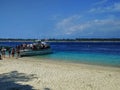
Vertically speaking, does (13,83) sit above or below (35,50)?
below

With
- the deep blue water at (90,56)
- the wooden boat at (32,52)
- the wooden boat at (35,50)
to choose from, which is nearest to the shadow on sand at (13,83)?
the deep blue water at (90,56)

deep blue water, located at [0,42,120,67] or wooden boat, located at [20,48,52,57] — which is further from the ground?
wooden boat, located at [20,48,52,57]

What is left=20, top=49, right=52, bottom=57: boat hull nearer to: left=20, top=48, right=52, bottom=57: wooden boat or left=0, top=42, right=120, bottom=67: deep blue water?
left=20, top=48, right=52, bottom=57: wooden boat

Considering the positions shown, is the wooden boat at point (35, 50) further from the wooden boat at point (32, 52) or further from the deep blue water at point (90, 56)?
the deep blue water at point (90, 56)

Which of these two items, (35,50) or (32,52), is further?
(35,50)

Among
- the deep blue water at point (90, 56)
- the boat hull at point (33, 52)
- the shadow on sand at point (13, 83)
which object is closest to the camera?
the shadow on sand at point (13, 83)

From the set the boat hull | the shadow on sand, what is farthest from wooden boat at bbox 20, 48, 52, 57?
the shadow on sand

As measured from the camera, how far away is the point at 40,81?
45.1 ft

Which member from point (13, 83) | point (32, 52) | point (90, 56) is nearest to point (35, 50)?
point (32, 52)

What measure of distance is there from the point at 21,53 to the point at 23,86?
2386cm

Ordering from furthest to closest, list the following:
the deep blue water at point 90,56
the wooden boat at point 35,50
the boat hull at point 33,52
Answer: the wooden boat at point 35,50 < the boat hull at point 33,52 < the deep blue water at point 90,56

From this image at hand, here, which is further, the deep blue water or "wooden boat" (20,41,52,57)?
"wooden boat" (20,41,52,57)

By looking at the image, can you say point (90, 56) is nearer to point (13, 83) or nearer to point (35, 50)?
point (35, 50)

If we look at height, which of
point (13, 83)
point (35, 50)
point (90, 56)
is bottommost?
point (90, 56)
